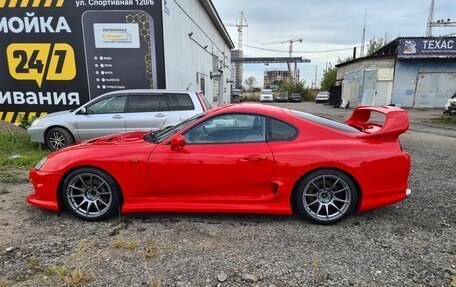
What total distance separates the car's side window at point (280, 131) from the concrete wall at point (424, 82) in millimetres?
23161

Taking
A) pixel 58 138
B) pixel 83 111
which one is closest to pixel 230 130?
pixel 83 111

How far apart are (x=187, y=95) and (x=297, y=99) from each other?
3649cm

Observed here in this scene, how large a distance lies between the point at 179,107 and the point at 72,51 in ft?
19.6

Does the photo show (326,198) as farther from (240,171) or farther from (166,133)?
(166,133)

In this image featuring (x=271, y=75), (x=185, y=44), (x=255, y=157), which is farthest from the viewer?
(x=271, y=75)

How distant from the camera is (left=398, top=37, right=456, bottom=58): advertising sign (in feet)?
72.2

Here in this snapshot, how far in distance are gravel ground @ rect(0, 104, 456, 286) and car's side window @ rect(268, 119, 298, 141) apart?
3.19 ft

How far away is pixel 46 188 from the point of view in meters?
3.59

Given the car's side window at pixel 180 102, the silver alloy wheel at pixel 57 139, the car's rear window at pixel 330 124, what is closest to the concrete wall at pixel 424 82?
the car's side window at pixel 180 102

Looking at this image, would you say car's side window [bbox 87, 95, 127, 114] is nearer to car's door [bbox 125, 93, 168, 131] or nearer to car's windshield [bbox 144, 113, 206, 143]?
car's door [bbox 125, 93, 168, 131]

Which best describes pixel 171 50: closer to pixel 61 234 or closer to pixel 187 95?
pixel 187 95

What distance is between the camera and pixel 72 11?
33.9 feet

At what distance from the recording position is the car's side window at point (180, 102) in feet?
23.4

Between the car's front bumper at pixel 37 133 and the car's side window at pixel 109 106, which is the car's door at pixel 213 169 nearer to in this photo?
the car's side window at pixel 109 106
